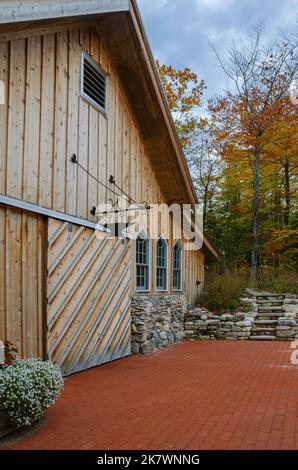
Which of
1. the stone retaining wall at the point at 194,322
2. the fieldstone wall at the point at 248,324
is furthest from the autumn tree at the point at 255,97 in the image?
the stone retaining wall at the point at 194,322

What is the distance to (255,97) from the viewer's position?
20094 millimetres

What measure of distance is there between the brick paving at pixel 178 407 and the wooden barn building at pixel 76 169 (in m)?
1.03

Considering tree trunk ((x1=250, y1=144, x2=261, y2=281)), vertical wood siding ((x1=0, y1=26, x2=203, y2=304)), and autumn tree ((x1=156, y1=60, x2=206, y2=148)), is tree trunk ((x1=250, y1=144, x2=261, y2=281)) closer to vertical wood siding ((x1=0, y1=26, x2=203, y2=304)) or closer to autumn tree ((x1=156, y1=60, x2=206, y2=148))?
autumn tree ((x1=156, y1=60, x2=206, y2=148))

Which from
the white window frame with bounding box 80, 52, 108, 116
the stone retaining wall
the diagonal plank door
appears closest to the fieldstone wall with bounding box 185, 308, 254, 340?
the stone retaining wall

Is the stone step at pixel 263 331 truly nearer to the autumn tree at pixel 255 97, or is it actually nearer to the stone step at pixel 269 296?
the stone step at pixel 269 296

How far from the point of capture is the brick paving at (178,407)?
439 centimetres

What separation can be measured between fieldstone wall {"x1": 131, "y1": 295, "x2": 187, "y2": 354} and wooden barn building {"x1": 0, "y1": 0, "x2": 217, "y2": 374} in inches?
1.9

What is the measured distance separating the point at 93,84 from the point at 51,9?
2509 millimetres

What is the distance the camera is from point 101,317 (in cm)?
873

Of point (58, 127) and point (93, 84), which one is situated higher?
point (93, 84)

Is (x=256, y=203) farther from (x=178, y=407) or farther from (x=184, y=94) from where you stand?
(x=178, y=407)

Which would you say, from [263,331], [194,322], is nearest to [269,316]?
[263,331]

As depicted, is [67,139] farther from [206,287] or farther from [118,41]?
[206,287]
